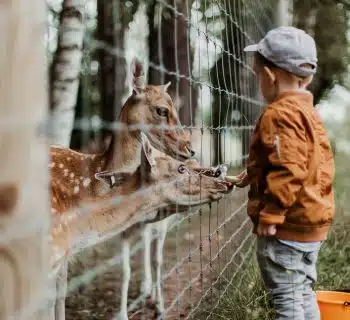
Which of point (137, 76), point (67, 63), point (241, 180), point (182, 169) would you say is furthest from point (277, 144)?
point (67, 63)

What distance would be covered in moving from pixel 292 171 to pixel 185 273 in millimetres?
4041

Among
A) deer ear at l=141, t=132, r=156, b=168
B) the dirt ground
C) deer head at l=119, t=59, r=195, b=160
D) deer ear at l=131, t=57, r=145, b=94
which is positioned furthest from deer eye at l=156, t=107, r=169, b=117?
the dirt ground

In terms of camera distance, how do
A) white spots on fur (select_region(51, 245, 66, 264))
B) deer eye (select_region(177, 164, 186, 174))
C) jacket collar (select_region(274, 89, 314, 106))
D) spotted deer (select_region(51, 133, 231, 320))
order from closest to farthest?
jacket collar (select_region(274, 89, 314, 106)), white spots on fur (select_region(51, 245, 66, 264)), spotted deer (select_region(51, 133, 231, 320)), deer eye (select_region(177, 164, 186, 174))

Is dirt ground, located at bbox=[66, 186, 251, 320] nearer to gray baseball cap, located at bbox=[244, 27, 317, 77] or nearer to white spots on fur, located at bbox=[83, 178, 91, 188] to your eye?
white spots on fur, located at bbox=[83, 178, 91, 188]

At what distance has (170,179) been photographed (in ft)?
17.0

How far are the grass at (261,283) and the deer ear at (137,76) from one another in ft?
4.28

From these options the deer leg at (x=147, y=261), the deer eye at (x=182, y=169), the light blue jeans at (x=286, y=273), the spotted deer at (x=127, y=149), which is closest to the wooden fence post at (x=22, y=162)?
the light blue jeans at (x=286, y=273)

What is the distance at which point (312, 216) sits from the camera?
3.43 metres

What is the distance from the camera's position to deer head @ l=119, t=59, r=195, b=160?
5.21 meters

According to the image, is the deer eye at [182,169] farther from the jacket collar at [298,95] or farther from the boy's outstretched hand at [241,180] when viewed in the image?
the jacket collar at [298,95]

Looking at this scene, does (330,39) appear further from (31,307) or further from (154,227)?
(31,307)

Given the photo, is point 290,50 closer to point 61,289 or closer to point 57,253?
point 57,253

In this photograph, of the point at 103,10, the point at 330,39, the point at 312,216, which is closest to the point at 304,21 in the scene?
the point at 330,39

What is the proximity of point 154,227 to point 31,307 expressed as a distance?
455 centimetres
